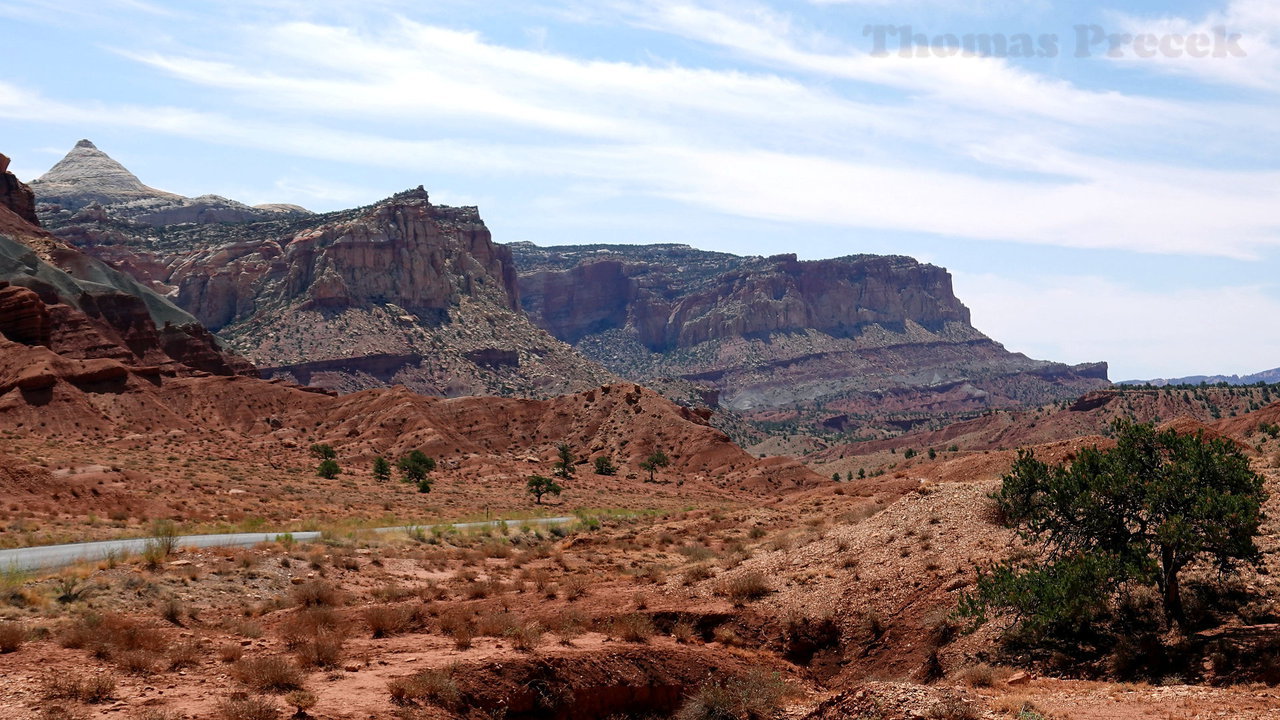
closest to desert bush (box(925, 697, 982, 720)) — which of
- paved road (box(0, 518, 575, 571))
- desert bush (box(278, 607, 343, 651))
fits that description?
desert bush (box(278, 607, 343, 651))

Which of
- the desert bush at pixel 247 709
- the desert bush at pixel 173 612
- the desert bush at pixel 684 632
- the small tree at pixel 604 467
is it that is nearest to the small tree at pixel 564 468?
the small tree at pixel 604 467

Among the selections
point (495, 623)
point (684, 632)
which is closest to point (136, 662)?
point (495, 623)

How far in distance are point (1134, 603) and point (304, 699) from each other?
45.3 ft

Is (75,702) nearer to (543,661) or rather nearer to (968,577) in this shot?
(543,661)

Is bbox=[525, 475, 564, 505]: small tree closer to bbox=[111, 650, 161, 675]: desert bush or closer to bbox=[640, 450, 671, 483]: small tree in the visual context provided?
bbox=[640, 450, 671, 483]: small tree

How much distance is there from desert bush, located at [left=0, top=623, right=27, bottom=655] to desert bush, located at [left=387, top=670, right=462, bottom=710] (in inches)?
229

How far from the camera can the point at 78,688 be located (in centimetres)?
1316

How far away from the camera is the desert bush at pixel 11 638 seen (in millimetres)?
15094

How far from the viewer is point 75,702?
42.2 feet

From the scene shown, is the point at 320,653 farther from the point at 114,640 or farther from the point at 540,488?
the point at 540,488

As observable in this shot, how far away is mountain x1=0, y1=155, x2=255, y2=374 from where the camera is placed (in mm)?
83625

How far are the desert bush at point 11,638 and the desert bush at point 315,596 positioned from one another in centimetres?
618

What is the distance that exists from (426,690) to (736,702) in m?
4.86

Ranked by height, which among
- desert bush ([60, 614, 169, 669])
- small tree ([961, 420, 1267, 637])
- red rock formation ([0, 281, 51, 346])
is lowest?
desert bush ([60, 614, 169, 669])
